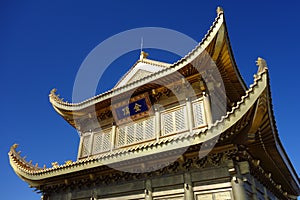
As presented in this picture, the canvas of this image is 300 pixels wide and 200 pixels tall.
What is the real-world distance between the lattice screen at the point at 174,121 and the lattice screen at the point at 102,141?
2.83 meters

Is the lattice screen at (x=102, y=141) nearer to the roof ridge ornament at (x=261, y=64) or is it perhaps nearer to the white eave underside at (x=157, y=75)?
the white eave underside at (x=157, y=75)

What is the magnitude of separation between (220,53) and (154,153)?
13.9 feet

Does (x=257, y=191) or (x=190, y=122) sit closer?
(x=257, y=191)

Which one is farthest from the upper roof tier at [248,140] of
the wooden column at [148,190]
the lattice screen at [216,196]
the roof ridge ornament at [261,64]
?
the lattice screen at [216,196]

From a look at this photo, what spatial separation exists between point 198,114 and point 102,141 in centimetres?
471

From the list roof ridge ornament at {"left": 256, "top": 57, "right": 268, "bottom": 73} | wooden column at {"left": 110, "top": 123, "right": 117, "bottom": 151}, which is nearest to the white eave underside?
wooden column at {"left": 110, "top": 123, "right": 117, "bottom": 151}

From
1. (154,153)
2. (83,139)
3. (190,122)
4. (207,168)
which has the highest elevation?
(83,139)

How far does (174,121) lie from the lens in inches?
363

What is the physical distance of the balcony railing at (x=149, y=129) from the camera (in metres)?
8.88

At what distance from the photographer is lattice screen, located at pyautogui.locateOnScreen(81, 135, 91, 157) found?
11030 mm

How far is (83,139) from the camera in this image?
11.6 meters

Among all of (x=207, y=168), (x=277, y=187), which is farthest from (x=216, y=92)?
(x=277, y=187)

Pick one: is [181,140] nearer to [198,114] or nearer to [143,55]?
[198,114]

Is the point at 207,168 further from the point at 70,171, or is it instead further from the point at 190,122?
the point at 70,171
